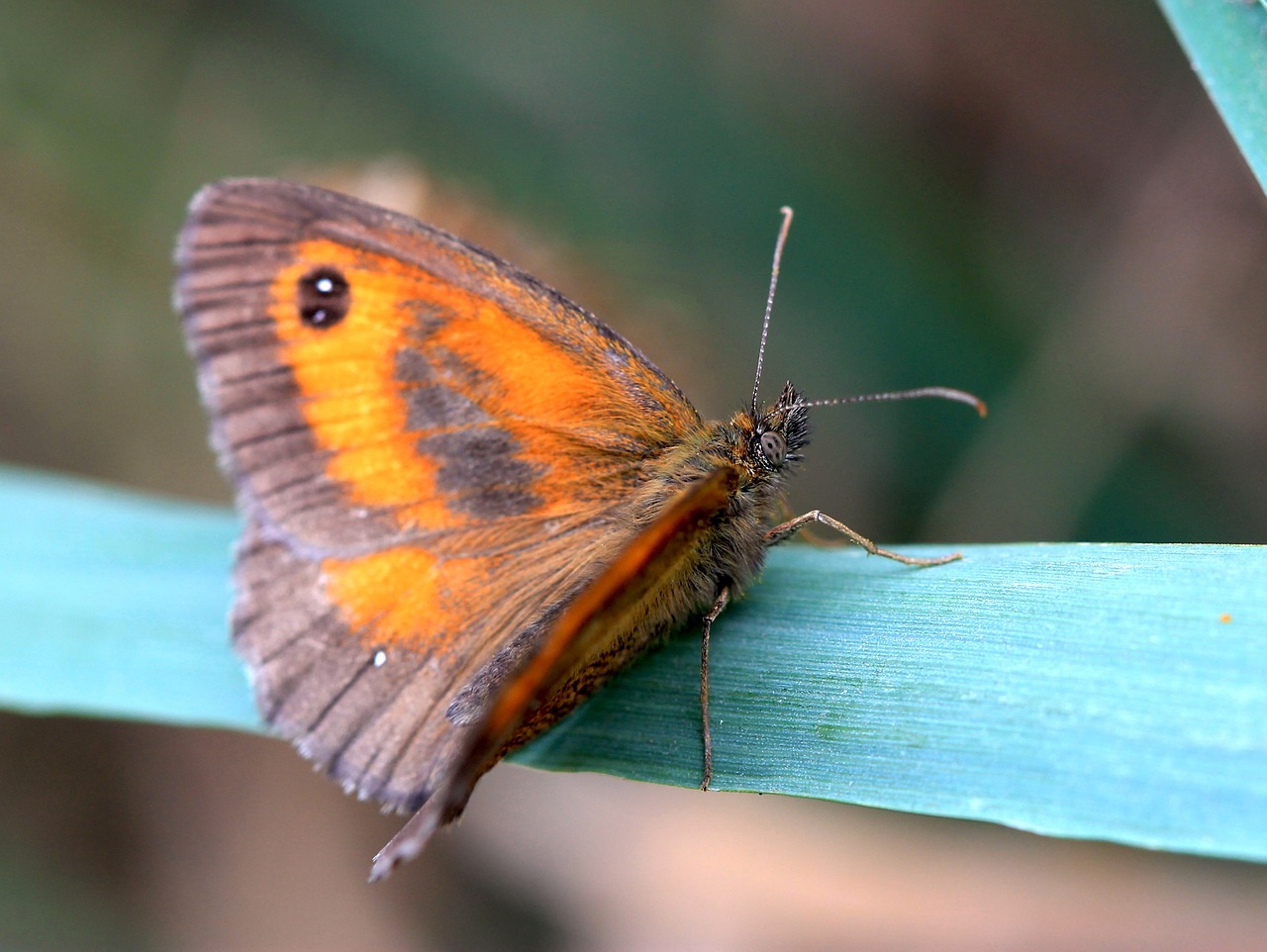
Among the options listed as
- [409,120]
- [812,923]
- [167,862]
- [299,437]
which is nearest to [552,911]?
[812,923]

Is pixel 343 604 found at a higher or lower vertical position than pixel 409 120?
lower

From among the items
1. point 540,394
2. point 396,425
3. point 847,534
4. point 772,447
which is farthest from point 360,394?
point 847,534

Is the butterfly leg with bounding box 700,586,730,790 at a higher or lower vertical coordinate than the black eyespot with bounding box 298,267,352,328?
lower

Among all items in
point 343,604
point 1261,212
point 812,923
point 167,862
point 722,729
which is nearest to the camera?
point 722,729

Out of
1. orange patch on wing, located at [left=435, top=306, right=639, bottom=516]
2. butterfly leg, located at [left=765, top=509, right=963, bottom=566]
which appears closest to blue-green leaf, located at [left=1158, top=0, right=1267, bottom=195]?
butterfly leg, located at [left=765, top=509, right=963, bottom=566]

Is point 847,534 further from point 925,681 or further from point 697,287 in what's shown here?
point 697,287

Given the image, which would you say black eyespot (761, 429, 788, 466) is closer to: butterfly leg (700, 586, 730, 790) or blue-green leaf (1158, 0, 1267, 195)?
butterfly leg (700, 586, 730, 790)

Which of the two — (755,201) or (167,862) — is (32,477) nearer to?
(167,862)

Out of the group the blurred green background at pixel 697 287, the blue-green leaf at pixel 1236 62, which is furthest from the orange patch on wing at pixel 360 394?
the blue-green leaf at pixel 1236 62

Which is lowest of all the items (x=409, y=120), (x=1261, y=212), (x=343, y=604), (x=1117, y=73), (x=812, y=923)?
(x=812, y=923)
